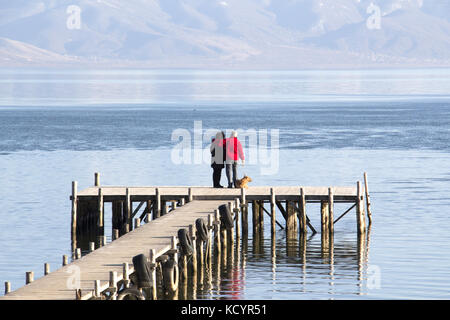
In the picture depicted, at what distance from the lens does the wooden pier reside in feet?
70.2

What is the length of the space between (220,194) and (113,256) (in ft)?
33.3

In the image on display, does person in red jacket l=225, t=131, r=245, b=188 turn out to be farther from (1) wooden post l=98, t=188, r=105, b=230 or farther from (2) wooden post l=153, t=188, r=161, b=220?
(1) wooden post l=98, t=188, r=105, b=230

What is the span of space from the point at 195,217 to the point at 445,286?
7499 mm

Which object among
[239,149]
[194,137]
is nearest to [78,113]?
[194,137]

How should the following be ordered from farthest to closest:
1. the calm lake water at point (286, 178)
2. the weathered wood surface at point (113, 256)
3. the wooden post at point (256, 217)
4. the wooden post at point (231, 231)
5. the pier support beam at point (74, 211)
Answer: the wooden post at point (256, 217) → the pier support beam at point (74, 211) → the wooden post at point (231, 231) → the calm lake water at point (286, 178) → the weathered wood surface at point (113, 256)

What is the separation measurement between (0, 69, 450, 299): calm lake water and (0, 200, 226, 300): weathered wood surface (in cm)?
186

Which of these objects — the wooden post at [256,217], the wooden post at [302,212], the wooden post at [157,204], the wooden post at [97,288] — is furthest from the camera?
the wooden post at [256,217]

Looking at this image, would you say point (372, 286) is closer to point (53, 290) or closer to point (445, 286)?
point (445, 286)

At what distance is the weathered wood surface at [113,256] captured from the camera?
66.9 feet

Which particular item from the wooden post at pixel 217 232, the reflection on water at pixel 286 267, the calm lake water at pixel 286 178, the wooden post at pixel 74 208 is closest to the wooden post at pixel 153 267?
the reflection on water at pixel 286 267

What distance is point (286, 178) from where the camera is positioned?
55.5 meters

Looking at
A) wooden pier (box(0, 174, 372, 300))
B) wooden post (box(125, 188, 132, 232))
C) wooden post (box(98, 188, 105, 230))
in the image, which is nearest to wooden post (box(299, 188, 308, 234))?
wooden pier (box(0, 174, 372, 300))

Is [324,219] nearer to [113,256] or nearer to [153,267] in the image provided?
[113,256]

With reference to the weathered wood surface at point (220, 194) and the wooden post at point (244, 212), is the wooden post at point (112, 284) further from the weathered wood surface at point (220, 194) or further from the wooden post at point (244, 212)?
the weathered wood surface at point (220, 194)
